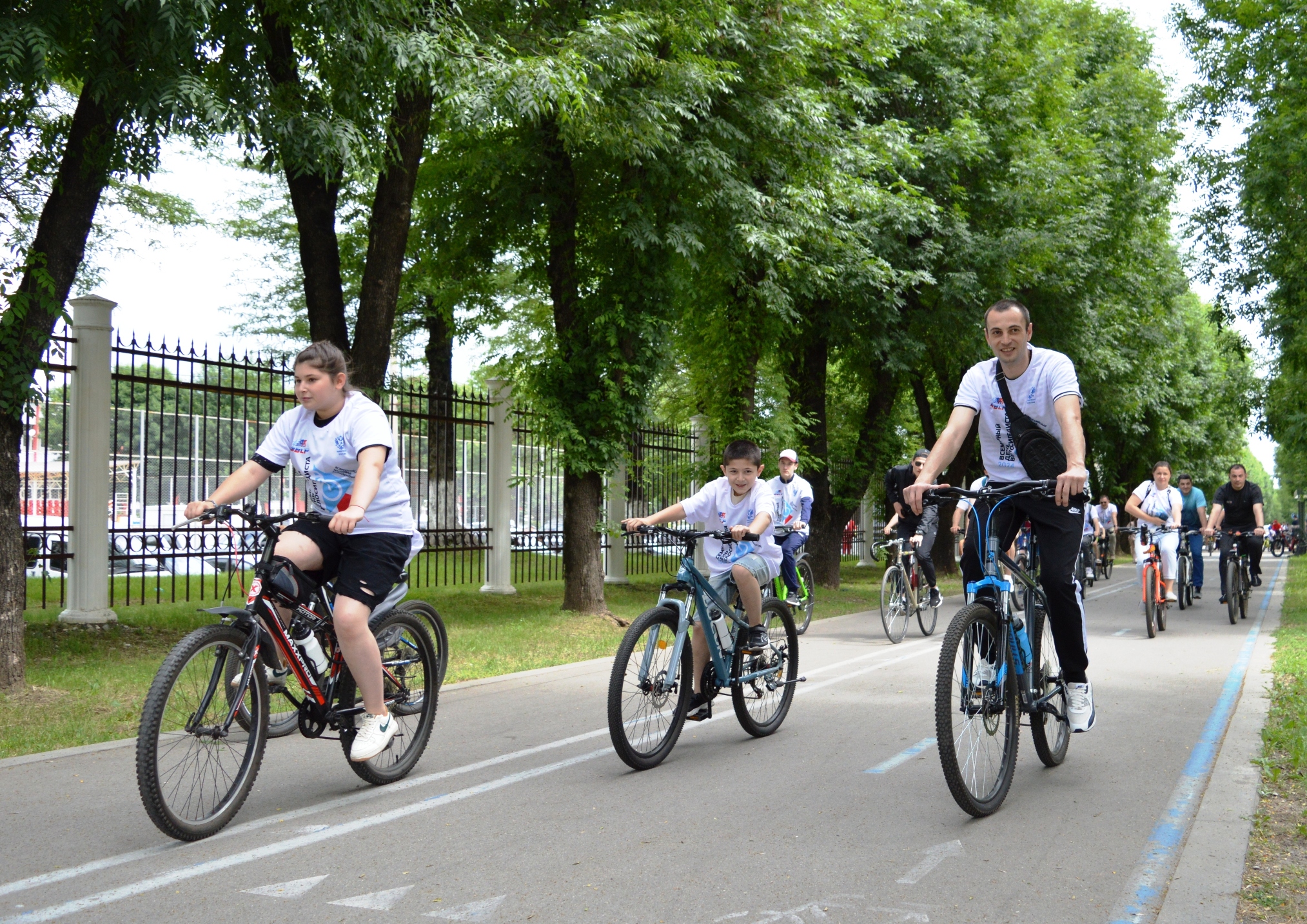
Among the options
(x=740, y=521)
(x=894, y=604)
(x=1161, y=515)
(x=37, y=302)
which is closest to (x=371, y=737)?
(x=740, y=521)

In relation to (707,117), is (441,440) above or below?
below

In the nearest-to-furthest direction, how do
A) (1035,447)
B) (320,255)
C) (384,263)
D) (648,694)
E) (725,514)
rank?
(1035,447) → (648,694) → (725,514) → (384,263) → (320,255)

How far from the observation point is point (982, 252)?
72.1 ft

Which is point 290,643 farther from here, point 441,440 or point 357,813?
point 441,440

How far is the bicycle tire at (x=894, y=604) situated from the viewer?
13336 mm

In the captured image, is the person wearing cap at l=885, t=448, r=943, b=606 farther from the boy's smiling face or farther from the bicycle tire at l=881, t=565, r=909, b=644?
the boy's smiling face

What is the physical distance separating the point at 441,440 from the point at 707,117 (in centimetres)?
578

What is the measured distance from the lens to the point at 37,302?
8.70 metres

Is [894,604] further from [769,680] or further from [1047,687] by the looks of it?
[1047,687]

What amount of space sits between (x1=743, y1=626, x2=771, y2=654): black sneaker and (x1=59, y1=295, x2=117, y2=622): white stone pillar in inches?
294

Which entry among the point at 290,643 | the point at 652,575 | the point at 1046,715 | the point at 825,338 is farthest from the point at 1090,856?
the point at 652,575

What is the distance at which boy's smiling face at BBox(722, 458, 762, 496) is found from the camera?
6.98m

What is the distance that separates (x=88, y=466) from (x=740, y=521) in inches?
296

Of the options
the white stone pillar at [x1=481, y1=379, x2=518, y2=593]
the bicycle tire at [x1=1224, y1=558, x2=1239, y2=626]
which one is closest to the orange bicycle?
the bicycle tire at [x1=1224, y1=558, x2=1239, y2=626]
